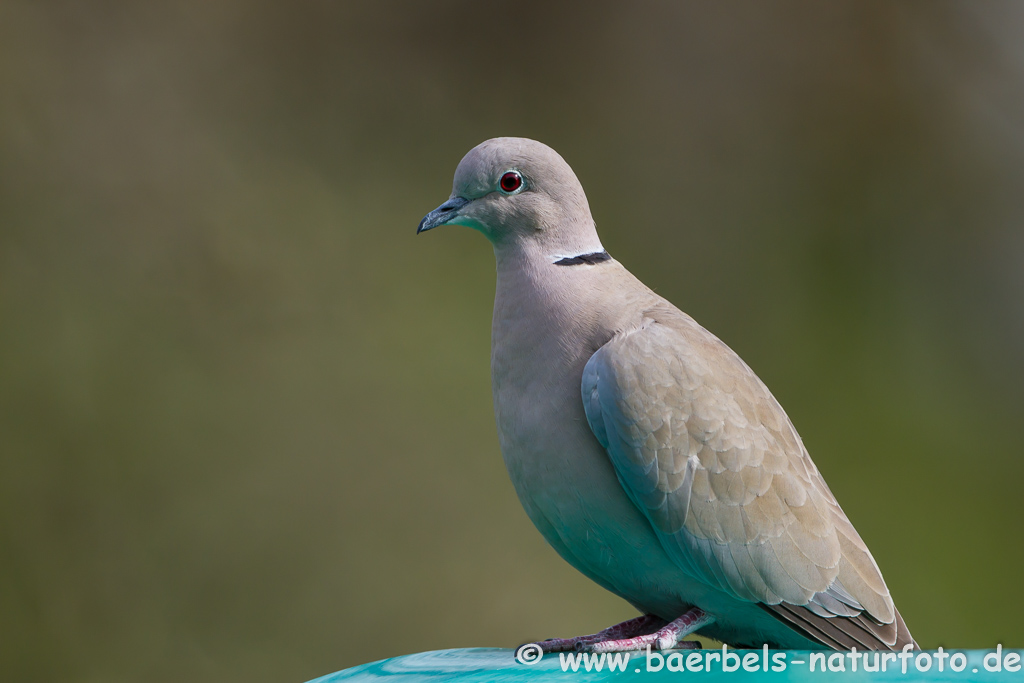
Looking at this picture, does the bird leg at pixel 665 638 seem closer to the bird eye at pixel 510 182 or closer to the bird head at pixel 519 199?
the bird head at pixel 519 199

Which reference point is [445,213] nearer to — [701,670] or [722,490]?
[722,490]

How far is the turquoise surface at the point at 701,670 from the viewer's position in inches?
40.9

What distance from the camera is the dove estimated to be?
1235mm

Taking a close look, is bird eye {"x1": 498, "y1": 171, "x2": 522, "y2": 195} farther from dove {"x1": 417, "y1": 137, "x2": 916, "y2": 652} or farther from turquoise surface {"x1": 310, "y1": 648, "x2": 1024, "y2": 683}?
turquoise surface {"x1": 310, "y1": 648, "x2": 1024, "y2": 683}

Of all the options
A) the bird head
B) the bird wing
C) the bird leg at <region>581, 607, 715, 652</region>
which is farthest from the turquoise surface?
the bird head

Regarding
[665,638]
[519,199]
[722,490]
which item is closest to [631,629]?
[665,638]

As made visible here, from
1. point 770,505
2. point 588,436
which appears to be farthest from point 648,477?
point 770,505

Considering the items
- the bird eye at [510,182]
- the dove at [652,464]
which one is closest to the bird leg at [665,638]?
the dove at [652,464]

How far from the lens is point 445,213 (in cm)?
141

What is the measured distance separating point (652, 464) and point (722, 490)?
121 millimetres

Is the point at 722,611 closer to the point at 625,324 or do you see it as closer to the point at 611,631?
the point at 611,631

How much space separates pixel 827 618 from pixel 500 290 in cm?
65

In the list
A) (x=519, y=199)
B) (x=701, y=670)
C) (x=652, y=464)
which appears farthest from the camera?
(x=519, y=199)

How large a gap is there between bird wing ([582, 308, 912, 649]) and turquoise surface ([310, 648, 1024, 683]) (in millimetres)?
128
